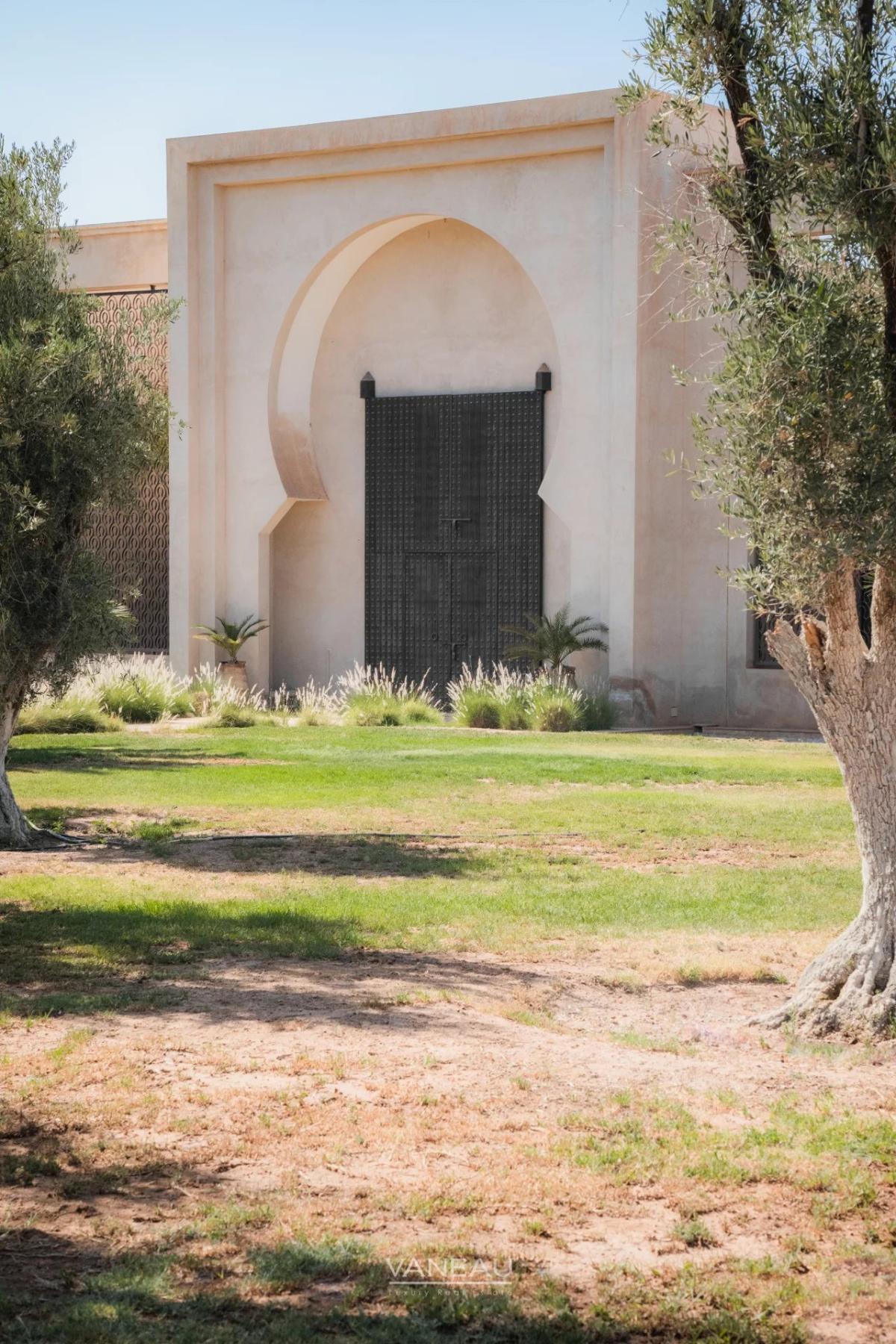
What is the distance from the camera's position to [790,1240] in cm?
423

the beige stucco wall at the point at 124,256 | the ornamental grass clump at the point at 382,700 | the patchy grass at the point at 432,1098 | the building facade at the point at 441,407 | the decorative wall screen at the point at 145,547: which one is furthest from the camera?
the beige stucco wall at the point at 124,256

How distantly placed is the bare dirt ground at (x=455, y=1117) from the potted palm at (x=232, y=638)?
1740 centimetres

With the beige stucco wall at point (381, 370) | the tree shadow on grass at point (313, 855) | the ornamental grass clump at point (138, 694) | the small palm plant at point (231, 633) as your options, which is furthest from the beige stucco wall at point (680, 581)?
the tree shadow on grass at point (313, 855)

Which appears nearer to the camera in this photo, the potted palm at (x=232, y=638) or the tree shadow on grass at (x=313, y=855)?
the tree shadow on grass at (x=313, y=855)

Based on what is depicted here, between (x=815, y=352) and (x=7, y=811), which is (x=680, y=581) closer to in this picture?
(x=7, y=811)

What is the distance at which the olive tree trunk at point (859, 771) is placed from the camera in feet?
20.6

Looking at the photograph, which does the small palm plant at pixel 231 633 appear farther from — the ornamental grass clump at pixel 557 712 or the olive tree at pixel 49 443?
the olive tree at pixel 49 443

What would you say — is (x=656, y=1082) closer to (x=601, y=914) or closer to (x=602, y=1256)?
(x=602, y=1256)

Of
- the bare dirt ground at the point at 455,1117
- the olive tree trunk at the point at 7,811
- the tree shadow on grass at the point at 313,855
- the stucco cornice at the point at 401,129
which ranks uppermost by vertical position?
the stucco cornice at the point at 401,129

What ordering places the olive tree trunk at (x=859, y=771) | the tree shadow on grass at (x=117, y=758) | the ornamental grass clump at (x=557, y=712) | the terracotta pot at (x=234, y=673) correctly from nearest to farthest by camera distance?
the olive tree trunk at (x=859, y=771) < the tree shadow on grass at (x=117, y=758) < the ornamental grass clump at (x=557, y=712) < the terracotta pot at (x=234, y=673)

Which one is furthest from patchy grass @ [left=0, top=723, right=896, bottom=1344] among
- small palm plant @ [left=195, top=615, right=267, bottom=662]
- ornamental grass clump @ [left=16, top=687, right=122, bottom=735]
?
small palm plant @ [left=195, top=615, right=267, bottom=662]

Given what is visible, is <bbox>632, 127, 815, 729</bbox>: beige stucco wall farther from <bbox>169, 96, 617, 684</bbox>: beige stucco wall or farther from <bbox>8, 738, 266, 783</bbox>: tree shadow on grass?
<bbox>8, 738, 266, 783</bbox>: tree shadow on grass

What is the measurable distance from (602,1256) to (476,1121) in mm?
1139

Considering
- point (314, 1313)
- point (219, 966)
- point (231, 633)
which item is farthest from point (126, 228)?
point (314, 1313)
